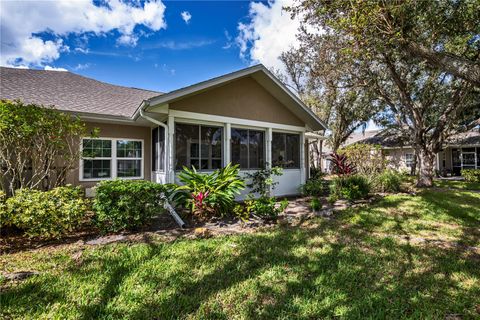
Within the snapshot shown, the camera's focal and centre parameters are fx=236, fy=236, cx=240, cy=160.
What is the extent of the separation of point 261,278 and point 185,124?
5.74 meters

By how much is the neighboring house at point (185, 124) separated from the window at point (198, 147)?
0.11ft

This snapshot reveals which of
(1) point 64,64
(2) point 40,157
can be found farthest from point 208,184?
(1) point 64,64

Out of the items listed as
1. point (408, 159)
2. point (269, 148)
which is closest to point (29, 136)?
point (269, 148)

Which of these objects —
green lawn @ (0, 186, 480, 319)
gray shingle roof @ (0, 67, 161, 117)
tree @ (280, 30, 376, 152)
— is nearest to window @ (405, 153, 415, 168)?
tree @ (280, 30, 376, 152)

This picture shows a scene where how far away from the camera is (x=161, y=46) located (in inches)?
438

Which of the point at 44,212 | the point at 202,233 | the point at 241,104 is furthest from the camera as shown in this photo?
the point at 241,104

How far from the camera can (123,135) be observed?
30.8ft

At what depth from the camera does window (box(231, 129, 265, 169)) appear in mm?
9078

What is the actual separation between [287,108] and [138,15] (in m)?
6.85

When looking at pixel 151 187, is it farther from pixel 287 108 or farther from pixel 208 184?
pixel 287 108

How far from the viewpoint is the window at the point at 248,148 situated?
29.8ft

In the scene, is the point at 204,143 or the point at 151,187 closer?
the point at 151,187

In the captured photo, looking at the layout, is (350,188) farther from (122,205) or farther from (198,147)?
(122,205)

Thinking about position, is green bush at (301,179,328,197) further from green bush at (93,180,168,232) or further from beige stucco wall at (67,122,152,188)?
green bush at (93,180,168,232)
